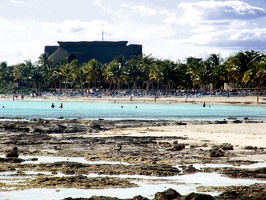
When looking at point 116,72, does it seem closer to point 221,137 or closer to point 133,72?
point 133,72

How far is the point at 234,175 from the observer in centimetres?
2081

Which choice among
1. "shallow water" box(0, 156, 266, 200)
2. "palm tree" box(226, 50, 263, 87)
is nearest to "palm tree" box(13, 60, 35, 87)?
"palm tree" box(226, 50, 263, 87)

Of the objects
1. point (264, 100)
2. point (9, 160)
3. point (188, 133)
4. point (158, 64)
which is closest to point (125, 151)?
point (9, 160)

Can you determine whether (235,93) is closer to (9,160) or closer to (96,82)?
(96,82)

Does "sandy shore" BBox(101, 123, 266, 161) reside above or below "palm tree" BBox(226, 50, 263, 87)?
below

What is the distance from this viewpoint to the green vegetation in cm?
11700

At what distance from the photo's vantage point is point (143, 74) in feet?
466

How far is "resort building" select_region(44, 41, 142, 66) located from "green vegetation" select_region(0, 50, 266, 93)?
42.9 ft

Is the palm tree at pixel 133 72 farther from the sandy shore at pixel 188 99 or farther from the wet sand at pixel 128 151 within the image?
the wet sand at pixel 128 151

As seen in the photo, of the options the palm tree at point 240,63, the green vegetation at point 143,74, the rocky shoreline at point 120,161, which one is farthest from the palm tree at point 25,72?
the rocky shoreline at point 120,161

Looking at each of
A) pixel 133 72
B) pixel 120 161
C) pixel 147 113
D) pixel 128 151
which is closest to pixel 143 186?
pixel 120 161

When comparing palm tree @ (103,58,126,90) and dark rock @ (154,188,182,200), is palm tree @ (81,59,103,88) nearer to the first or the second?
palm tree @ (103,58,126,90)

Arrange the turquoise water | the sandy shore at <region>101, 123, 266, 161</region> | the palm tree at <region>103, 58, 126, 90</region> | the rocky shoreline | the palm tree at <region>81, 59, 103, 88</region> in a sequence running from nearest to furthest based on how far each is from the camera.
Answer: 1. the rocky shoreline
2. the sandy shore at <region>101, 123, 266, 161</region>
3. the turquoise water
4. the palm tree at <region>103, 58, 126, 90</region>
5. the palm tree at <region>81, 59, 103, 88</region>

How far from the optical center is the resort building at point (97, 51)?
620ft
